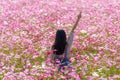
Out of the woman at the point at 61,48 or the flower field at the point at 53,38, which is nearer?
the woman at the point at 61,48

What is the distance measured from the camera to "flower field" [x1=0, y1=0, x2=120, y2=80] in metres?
9.28

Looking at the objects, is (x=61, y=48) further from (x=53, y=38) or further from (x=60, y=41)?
(x=53, y=38)

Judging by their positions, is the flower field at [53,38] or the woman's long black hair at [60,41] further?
the flower field at [53,38]

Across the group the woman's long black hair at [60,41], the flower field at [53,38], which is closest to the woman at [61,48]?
the woman's long black hair at [60,41]

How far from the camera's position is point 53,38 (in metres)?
13.3

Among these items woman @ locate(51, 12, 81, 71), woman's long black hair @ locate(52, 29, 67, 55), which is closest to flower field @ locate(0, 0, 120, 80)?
woman @ locate(51, 12, 81, 71)

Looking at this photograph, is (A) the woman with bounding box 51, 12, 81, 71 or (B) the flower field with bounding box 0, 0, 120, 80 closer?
(A) the woman with bounding box 51, 12, 81, 71

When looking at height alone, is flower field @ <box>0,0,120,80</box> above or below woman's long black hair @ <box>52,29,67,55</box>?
below

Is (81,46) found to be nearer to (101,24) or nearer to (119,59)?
(119,59)

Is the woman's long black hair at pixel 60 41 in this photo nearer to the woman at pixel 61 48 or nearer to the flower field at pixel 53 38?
the woman at pixel 61 48

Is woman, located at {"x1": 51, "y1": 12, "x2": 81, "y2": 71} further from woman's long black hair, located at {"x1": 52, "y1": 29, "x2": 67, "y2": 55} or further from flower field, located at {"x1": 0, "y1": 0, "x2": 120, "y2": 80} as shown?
flower field, located at {"x1": 0, "y1": 0, "x2": 120, "y2": 80}

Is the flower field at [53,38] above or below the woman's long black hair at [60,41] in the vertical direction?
below

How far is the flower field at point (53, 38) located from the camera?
9.28m

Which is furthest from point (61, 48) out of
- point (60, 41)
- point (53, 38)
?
point (53, 38)
